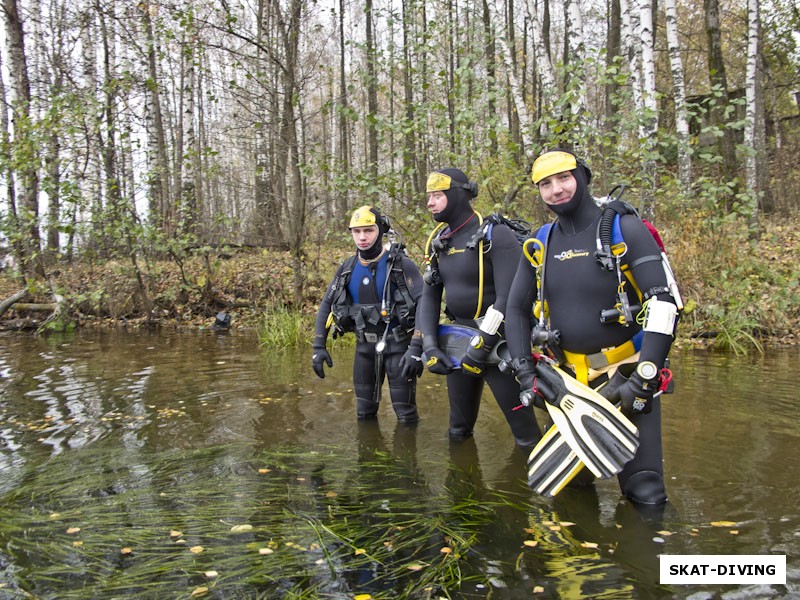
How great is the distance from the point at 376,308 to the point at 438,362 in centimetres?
110

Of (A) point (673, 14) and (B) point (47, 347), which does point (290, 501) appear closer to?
(B) point (47, 347)

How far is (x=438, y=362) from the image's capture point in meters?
4.61

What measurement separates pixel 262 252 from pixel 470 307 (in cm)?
960

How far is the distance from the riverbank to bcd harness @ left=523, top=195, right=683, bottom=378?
6.06 metres

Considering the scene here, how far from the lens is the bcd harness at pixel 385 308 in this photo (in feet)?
17.8

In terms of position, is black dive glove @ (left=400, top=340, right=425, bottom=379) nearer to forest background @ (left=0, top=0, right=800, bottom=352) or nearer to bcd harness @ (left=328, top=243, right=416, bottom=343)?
bcd harness @ (left=328, top=243, right=416, bottom=343)

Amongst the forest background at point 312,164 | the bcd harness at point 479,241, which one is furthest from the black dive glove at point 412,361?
the forest background at point 312,164

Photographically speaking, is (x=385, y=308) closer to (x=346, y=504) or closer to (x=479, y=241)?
(x=479, y=241)

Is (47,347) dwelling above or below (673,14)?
below

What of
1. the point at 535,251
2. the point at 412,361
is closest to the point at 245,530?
the point at 412,361

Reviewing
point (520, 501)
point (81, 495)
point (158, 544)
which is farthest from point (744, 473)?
point (81, 495)

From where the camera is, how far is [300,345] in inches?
398

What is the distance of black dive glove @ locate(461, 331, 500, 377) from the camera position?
4.28 meters

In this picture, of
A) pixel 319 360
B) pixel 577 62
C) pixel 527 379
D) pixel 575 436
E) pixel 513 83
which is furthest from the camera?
pixel 513 83
